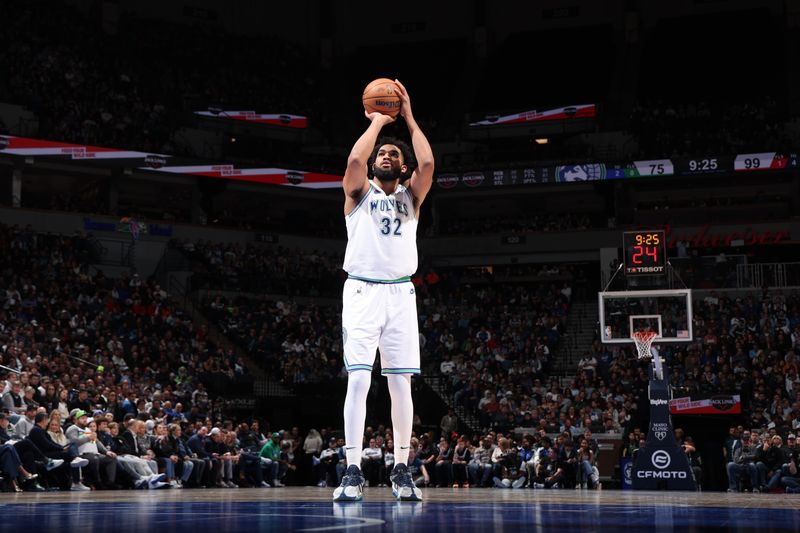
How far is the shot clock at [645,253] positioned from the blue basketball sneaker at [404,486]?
15.6 meters

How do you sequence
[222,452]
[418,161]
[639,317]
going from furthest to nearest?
1. [639,317]
2. [222,452]
3. [418,161]

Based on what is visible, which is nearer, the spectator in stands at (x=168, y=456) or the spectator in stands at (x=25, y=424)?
the spectator in stands at (x=25, y=424)

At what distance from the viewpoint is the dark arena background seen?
72.2ft

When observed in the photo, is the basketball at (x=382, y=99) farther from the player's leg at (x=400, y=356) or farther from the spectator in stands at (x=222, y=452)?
the spectator in stands at (x=222, y=452)

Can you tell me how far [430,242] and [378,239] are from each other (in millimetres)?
32596

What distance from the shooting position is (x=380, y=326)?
752 cm

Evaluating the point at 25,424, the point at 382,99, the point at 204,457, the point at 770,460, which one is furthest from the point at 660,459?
the point at 382,99

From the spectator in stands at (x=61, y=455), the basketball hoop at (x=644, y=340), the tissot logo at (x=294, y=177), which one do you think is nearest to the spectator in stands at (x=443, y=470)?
the basketball hoop at (x=644, y=340)

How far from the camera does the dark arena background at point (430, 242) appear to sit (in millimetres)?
22000

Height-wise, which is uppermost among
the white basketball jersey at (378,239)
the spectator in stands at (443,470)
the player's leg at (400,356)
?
the white basketball jersey at (378,239)

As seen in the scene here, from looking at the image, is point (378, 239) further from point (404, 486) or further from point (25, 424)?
point (25, 424)

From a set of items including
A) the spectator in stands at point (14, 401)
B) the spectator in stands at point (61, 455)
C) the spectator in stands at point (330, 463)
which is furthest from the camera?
the spectator in stands at point (330, 463)

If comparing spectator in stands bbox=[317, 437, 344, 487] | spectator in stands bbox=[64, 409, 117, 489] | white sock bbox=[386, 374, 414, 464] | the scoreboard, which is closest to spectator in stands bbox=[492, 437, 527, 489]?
spectator in stands bbox=[317, 437, 344, 487]

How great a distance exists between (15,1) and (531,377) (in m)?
23.1
